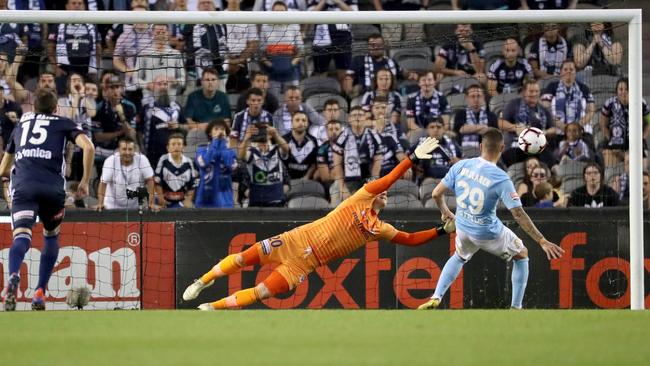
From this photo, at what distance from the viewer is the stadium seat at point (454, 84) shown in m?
15.4

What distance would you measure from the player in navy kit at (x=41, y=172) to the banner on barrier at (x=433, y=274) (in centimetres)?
273

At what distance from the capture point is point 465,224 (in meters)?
11.6

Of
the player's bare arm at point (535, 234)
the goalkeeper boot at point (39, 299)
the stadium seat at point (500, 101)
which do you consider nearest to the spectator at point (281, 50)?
the stadium seat at point (500, 101)

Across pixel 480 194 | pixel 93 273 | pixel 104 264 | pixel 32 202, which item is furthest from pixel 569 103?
pixel 32 202

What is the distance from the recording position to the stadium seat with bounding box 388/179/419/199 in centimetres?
1439

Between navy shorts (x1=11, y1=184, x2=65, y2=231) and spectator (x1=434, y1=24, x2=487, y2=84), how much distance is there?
6420mm

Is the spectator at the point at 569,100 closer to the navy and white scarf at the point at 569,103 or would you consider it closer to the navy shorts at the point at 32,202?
the navy and white scarf at the point at 569,103

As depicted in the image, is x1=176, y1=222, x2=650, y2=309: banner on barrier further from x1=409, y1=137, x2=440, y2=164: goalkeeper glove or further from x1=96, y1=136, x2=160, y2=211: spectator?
x1=409, y1=137, x2=440, y2=164: goalkeeper glove

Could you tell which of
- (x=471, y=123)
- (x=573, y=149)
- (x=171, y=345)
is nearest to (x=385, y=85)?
(x=471, y=123)

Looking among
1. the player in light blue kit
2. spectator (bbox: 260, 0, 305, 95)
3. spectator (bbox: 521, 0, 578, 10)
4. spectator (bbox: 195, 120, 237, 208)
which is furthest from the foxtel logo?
spectator (bbox: 521, 0, 578, 10)

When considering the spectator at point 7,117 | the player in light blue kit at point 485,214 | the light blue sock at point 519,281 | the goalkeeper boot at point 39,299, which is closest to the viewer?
the goalkeeper boot at point 39,299

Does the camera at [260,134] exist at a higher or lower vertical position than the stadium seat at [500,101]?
lower

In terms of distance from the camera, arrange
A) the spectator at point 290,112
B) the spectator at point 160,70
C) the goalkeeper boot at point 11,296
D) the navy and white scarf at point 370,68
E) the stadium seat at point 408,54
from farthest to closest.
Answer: the stadium seat at point 408,54, the navy and white scarf at point 370,68, the spectator at point 160,70, the spectator at point 290,112, the goalkeeper boot at point 11,296

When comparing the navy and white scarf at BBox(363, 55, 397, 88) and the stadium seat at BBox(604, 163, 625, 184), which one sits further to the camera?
the navy and white scarf at BBox(363, 55, 397, 88)
